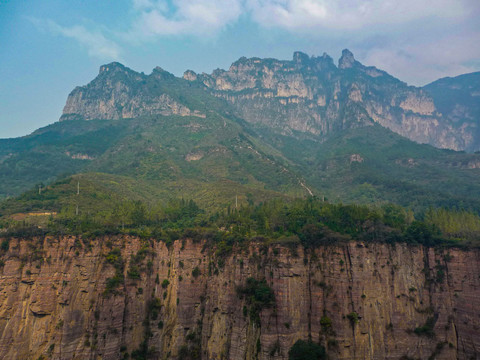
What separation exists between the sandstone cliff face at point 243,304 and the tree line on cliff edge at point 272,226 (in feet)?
7.59

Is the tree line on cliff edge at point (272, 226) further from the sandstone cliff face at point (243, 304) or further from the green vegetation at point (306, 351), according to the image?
the green vegetation at point (306, 351)

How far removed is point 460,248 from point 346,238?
16.8 meters

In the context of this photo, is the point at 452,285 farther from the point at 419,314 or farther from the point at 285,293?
the point at 285,293

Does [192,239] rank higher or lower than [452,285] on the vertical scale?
higher

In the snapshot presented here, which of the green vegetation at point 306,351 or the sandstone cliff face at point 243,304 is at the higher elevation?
the sandstone cliff face at point 243,304

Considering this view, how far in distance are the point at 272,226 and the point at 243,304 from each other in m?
17.3

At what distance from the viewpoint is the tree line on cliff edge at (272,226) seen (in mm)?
65938

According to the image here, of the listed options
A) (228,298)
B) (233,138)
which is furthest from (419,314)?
(233,138)

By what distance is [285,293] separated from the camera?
61.9m

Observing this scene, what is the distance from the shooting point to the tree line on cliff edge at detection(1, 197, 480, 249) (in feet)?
216

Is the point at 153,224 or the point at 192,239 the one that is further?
the point at 153,224

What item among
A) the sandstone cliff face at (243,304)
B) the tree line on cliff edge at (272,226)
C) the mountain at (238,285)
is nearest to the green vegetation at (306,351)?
the mountain at (238,285)

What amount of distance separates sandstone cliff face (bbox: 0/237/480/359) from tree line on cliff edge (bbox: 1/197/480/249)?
7.59 feet

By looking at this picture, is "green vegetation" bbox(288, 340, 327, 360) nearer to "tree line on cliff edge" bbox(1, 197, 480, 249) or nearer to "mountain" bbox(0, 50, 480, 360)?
"mountain" bbox(0, 50, 480, 360)
